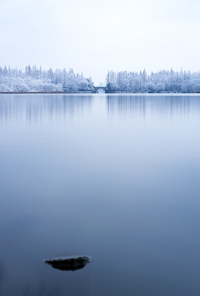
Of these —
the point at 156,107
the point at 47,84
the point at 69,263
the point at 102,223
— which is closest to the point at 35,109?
the point at 156,107

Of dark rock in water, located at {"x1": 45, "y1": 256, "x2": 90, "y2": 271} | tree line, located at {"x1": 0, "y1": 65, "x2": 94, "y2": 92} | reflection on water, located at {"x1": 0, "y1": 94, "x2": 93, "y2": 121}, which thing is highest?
tree line, located at {"x1": 0, "y1": 65, "x2": 94, "y2": 92}

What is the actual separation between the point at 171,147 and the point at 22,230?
845cm

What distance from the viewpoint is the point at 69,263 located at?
14.3 ft

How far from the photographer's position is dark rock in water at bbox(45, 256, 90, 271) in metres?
4.30

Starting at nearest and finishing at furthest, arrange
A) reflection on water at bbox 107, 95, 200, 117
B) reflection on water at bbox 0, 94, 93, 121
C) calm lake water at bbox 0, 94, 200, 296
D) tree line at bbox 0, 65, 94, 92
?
calm lake water at bbox 0, 94, 200, 296 < reflection on water at bbox 0, 94, 93, 121 < reflection on water at bbox 107, 95, 200, 117 < tree line at bbox 0, 65, 94, 92

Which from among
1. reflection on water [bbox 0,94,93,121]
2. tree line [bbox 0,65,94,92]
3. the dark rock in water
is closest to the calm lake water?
the dark rock in water

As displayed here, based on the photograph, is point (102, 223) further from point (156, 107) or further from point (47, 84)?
point (47, 84)

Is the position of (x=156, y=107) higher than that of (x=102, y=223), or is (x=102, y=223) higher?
(x=156, y=107)

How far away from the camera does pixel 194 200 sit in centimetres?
666

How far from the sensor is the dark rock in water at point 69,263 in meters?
4.30

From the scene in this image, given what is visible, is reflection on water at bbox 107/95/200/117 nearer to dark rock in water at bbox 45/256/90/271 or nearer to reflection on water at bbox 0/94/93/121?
reflection on water at bbox 0/94/93/121

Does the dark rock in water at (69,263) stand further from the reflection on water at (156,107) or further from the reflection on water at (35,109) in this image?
the reflection on water at (156,107)

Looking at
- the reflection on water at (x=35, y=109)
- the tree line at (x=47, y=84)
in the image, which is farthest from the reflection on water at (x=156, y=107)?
the tree line at (x=47, y=84)

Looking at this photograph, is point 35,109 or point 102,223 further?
point 35,109
